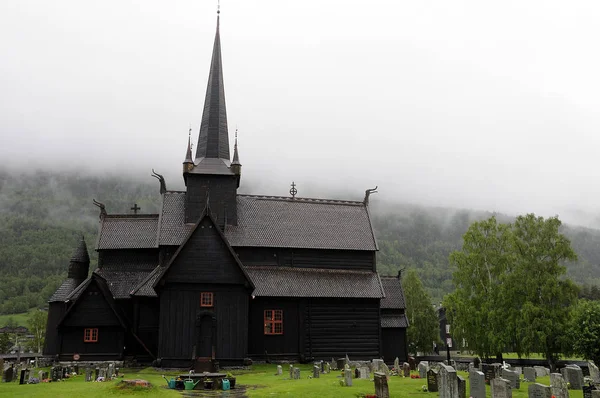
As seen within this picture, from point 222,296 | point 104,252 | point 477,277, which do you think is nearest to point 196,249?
point 222,296

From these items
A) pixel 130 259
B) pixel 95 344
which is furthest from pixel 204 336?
pixel 130 259

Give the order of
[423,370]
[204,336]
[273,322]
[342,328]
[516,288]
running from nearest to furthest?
1. [423,370]
2. [204,336]
3. [516,288]
4. [273,322]
5. [342,328]

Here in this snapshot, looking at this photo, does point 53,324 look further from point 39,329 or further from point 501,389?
point 39,329

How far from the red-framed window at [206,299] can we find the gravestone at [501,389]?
1862 cm

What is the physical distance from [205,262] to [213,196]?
735cm

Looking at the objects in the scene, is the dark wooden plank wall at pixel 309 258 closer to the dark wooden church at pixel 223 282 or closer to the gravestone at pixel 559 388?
the dark wooden church at pixel 223 282

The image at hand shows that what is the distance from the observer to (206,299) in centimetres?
3170

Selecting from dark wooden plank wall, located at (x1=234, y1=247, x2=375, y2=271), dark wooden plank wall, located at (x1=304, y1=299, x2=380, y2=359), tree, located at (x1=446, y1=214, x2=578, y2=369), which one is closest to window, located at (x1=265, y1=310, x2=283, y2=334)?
dark wooden plank wall, located at (x1=304, y1=299, x2=380, y2=359)

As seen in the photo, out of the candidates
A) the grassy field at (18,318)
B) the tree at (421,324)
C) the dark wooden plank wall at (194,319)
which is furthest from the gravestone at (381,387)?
the grassy field at (18,318)

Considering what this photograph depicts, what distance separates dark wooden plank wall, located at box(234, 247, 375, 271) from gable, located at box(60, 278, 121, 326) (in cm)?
935

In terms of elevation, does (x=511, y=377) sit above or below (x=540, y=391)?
below

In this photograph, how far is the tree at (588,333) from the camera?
27375 millimetres

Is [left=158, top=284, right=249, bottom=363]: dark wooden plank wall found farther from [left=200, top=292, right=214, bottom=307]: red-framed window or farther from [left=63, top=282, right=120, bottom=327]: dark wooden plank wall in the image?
[left=63, top=282, right=120, bottom=327]: dark wooden plank wall

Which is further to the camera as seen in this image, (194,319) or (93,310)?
(93,310)
